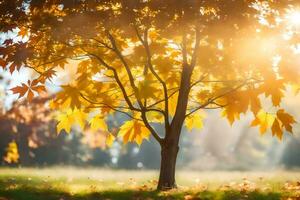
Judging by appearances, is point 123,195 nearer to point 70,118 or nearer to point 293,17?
point 70,118

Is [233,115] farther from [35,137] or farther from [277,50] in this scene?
[35,137]

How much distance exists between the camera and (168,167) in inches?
428

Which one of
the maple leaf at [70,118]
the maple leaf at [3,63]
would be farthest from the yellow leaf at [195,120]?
the maple leaf at [3,63]

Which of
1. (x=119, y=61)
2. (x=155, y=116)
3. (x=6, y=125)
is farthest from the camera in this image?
(x=6, y=125)

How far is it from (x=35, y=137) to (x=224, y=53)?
95.3 ft

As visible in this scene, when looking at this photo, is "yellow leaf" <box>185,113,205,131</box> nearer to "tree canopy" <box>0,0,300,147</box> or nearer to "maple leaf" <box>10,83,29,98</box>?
"tree canopy" <box>0,0,300,147</box>

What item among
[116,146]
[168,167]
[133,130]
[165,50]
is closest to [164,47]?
[165,50]

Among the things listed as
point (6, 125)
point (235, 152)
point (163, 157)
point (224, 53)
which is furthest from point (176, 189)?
point (235, 152)

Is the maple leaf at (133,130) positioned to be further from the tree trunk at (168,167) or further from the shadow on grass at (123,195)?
the shadow on grass at (123,195)

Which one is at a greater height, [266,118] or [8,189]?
[266,118]

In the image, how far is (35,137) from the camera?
36.5 metres

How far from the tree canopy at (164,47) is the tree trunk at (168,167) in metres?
0.42

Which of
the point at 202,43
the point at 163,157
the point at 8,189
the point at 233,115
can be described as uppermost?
the point at 202,43

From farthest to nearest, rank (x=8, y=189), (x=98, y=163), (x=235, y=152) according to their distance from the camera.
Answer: (x=235, y=152)
(x=98, y=163)
(x=8, y=189)
